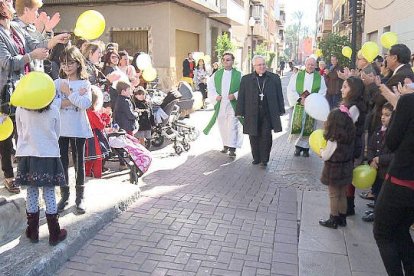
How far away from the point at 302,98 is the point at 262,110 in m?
1.09

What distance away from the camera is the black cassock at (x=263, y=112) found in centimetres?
783

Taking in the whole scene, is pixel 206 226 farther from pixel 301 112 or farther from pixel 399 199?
pixel 301 112

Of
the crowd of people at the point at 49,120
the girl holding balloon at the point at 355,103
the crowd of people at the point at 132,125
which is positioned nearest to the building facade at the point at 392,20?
the crowd of people at the point at 132,125

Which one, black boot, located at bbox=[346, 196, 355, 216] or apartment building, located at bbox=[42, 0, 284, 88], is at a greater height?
apartment building, located at bbox=[42, 0, 284, 88]

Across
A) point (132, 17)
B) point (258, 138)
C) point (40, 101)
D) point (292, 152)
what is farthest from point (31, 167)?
point (132, 17)

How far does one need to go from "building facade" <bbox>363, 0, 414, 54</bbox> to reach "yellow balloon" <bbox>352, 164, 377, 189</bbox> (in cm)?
836

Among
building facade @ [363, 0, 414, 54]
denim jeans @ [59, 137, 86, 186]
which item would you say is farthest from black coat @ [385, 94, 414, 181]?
building facade @ [363, 0, 414, 54]

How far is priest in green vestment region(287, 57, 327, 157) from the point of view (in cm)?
851

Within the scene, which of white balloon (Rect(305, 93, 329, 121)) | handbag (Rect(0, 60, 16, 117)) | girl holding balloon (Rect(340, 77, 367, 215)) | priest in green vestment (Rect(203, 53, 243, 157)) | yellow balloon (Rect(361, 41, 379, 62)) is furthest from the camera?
priest in green vestment (Rect(203, 53, 243, 157))

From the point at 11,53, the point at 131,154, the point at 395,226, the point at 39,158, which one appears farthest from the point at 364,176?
the point at 11,53

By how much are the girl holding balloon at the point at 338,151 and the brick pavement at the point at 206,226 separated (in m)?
0.70

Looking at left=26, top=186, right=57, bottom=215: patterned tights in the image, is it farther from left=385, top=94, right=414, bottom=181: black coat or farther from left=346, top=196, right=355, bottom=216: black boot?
left=346, top=196, right=355, bottom=216: black boot

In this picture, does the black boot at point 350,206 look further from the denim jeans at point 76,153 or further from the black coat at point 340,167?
the denim jeans at point 76,153

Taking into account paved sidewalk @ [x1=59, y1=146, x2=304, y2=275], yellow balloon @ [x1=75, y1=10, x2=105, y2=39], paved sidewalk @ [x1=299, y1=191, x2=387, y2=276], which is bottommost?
paved sidewalk @ [x1=299, y1=191, x2=387, y2=276]
